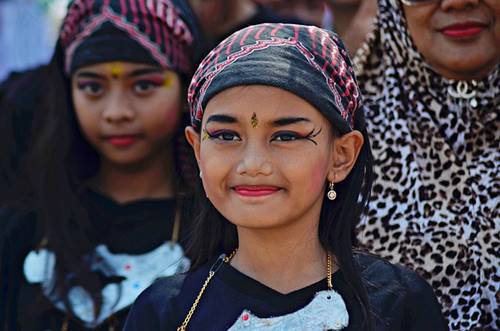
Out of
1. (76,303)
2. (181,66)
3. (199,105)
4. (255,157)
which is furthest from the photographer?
(181,66)

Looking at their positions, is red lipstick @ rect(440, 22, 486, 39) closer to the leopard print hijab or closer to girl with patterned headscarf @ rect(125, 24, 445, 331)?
the leopard print hijab

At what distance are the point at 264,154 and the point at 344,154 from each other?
1.09 feet

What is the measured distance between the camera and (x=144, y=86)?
418cm

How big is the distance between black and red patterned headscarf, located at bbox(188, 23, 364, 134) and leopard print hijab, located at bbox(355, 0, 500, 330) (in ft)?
1.86

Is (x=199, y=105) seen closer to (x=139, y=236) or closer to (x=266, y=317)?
(x=266, y=317)

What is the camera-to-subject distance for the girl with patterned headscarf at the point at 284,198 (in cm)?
294

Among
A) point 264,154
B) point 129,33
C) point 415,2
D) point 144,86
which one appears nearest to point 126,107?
point 144,86

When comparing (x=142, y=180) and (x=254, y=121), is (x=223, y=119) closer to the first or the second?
(x=254, y=121)

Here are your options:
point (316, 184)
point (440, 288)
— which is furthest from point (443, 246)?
point (316, 184)

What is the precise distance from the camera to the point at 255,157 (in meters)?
2.90

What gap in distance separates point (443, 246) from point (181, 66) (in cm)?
139

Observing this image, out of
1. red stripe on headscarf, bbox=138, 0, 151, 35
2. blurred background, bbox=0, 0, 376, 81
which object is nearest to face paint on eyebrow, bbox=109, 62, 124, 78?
red stripe on headscarf, bbox=138, 0, 151, 35

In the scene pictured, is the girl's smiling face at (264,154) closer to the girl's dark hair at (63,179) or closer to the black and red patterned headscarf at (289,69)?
the black and red patterned headscarf at (289,69)

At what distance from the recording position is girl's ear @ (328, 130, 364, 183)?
310 cm
